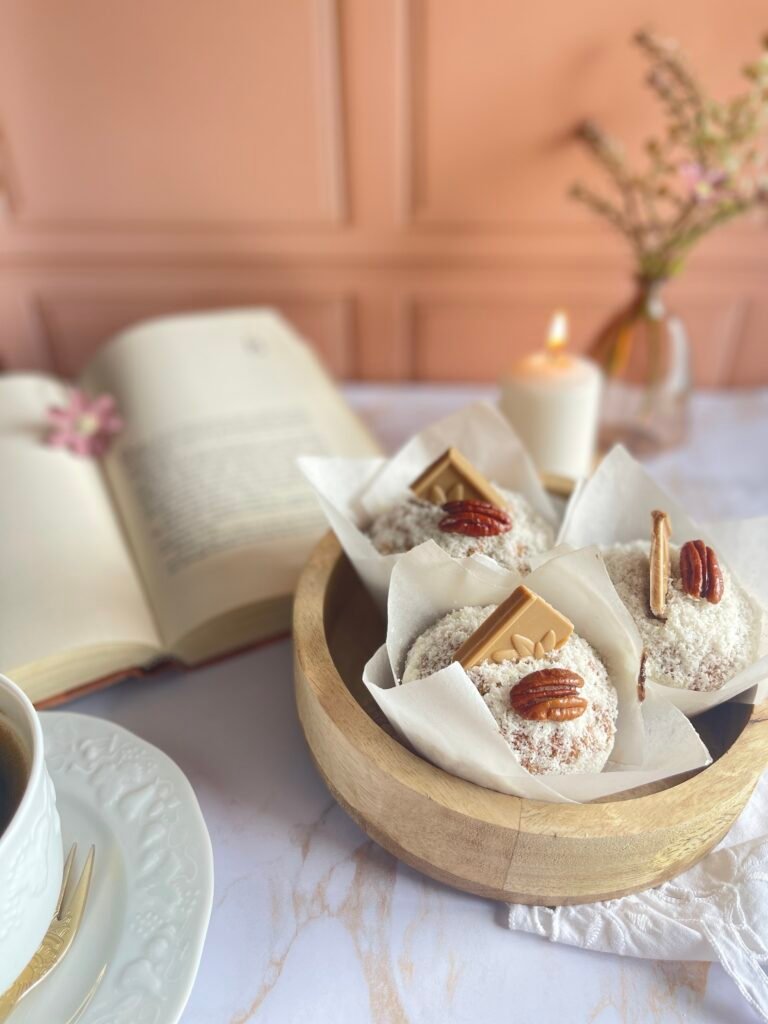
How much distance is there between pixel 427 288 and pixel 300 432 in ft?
1.17

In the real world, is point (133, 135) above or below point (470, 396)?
above

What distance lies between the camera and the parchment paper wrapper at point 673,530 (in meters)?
0.43

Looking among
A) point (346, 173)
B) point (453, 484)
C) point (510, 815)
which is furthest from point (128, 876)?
point (346, 173)

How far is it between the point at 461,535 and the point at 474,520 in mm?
15

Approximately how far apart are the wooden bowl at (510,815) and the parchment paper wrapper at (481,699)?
0.5 inches

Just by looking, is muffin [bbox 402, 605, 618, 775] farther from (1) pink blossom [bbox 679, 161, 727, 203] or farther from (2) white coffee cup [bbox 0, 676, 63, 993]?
(1) pink blossom [bbox 679, 161, 727, 203]

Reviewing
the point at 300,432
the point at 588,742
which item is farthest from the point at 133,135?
the point at 588,742

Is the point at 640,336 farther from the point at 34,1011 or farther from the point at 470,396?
the point at 34,1011

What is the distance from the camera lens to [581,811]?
0.37 m

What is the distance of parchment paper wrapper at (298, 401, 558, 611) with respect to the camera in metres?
0.56

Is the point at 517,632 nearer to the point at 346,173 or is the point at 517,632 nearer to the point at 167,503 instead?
the point at 167,503

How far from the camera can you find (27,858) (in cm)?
34

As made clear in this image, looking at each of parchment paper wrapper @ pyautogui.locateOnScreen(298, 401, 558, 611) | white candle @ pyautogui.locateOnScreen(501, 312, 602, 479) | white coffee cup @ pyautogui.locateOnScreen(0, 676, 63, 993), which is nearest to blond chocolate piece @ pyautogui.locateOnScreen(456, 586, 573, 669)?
parchment paper wrapper @ pyautogui.locateOnScreen(298, 401, 558, 611)

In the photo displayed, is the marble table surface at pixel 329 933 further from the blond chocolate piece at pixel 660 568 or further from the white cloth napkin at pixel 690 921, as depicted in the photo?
the blond chocolate piece at pixel 660 568
